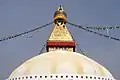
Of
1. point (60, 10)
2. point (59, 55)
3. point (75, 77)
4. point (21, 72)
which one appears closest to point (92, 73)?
point (75, 77)

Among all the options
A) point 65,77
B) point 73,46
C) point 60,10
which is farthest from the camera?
point 60,10

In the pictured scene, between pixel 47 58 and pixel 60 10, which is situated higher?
pixel 60 10

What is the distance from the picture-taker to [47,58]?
49.1ft

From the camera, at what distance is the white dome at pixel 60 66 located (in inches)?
549

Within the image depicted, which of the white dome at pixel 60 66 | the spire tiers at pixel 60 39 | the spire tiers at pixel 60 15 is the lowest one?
the white dome at pixel 60 66

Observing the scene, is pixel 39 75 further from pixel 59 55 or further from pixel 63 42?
pixel 63 42

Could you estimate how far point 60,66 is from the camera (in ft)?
46.1

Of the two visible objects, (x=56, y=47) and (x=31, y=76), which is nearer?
(x=31, y=76)

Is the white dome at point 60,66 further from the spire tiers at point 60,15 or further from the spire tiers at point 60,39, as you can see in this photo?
the spire tiers at point 60,15

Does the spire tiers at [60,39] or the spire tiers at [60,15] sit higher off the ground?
the spire tiers at [60,15]

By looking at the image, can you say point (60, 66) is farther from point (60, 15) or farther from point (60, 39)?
point (60, 15)

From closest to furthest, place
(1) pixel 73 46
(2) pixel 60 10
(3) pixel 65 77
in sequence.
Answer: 1. (3) pixel 65 77
2. (1) pixel 73 46
3. (2) pixel 60 10

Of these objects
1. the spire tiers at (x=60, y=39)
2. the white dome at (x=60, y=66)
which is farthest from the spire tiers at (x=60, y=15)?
the white dome at (x=60, y=66)

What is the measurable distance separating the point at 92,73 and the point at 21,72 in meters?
3.02
